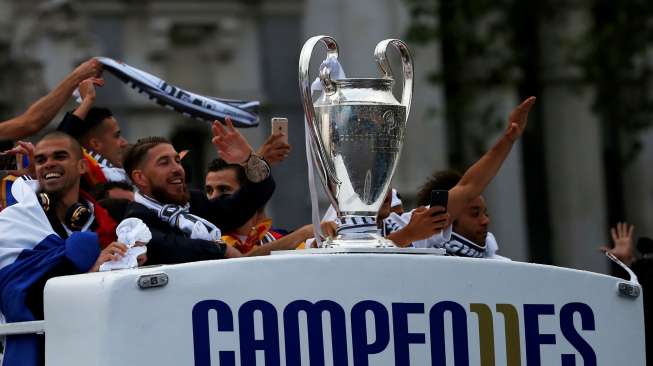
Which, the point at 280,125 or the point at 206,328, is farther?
the point at 280,125

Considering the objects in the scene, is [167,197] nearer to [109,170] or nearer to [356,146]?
[109,170]

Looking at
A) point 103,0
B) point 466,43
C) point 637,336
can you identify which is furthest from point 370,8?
point 637,336

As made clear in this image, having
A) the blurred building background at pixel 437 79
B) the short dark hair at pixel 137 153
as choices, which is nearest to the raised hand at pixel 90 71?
the short dark hair at pixel 137 153

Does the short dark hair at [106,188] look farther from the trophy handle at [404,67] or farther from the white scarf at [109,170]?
the trophy handle at [404,67]

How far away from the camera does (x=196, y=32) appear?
23.8 m

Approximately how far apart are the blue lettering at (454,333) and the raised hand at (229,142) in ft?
4.55

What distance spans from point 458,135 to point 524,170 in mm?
1314

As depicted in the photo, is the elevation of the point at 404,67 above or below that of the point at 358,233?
above

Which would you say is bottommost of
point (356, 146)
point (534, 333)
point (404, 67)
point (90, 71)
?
point (534, 333)

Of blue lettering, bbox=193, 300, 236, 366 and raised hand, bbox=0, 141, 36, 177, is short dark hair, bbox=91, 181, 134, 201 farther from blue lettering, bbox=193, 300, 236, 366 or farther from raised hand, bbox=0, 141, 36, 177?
blue lettering, bbox=193, 300, 236, 366

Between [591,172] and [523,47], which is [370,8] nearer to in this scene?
[523,47]

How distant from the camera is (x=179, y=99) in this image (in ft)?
26.8

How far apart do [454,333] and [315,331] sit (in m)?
0.43

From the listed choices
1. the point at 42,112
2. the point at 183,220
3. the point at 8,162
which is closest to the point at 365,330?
the point at 183,220
